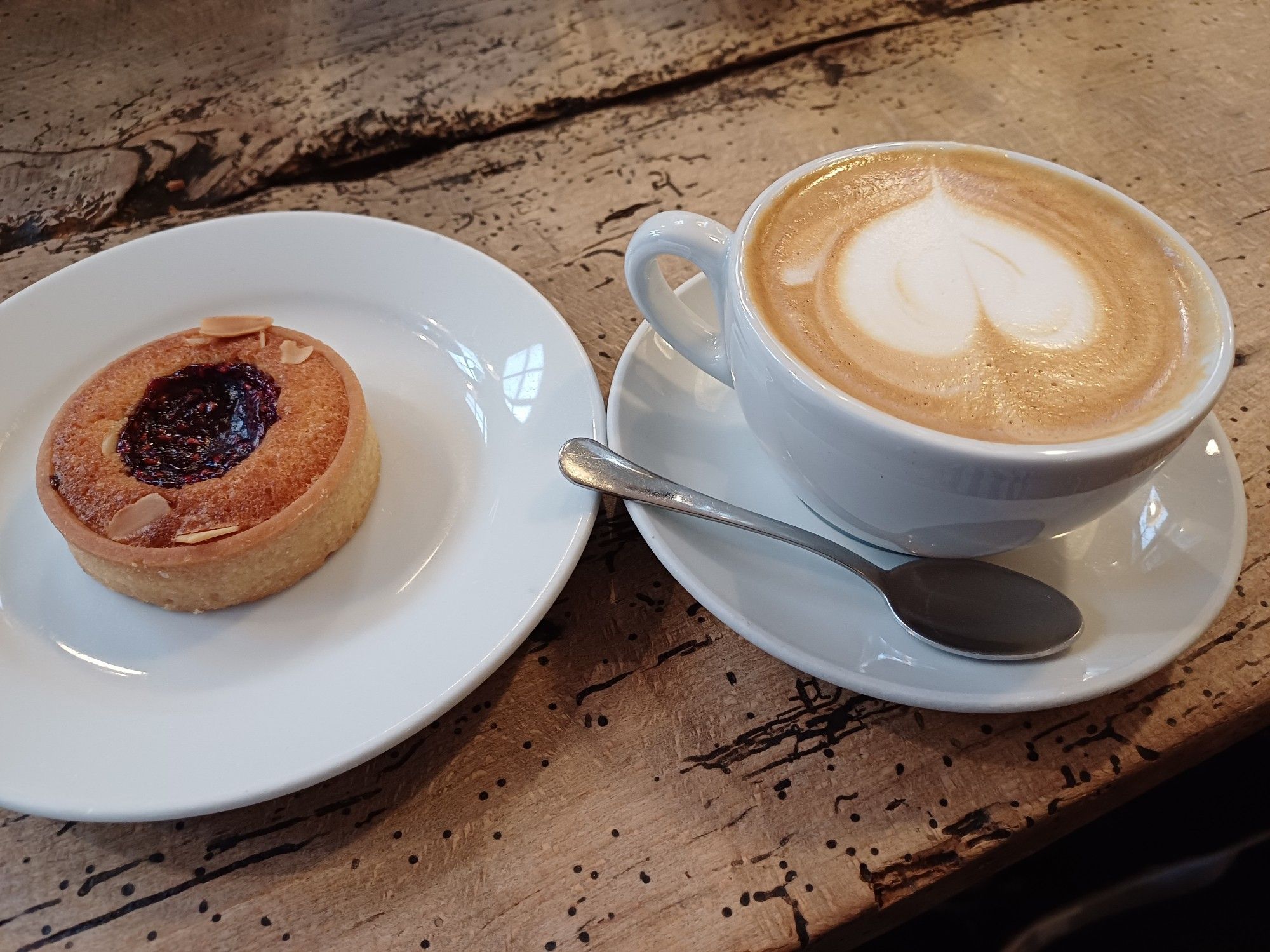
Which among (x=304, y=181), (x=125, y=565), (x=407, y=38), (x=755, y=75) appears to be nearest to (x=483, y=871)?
(x=125, y=565)

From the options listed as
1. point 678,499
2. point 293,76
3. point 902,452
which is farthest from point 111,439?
point 293,76

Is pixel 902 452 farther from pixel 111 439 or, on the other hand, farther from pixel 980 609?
pixel 111 439

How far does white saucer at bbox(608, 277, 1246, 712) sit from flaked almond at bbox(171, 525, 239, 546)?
44 centimetres

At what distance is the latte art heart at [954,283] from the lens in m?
0.87

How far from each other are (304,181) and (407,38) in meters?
0.52

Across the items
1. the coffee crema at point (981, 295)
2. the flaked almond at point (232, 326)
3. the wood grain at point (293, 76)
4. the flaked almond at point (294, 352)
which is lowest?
the flaked almond at point (294, 352)

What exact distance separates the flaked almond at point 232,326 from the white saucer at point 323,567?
0.34 ft

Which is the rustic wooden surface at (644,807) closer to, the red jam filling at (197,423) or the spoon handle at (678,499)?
the spoon handle at (678,499)

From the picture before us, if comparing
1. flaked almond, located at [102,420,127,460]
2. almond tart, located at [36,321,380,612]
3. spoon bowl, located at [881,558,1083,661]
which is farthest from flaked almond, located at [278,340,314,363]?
spoon bowl, located at [881,558,1083,661]

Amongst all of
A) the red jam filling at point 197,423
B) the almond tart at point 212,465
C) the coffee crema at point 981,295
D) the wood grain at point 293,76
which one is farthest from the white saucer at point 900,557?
the wood grain at point 293,76

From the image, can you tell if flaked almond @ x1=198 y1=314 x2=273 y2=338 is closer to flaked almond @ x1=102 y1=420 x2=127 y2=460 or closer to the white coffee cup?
flaked almond @ x1=102 y1=420 x2=127 y2=460

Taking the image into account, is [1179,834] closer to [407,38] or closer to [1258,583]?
[1258,583]

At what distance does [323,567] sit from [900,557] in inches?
26.1

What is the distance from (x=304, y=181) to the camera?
1.62 metres
